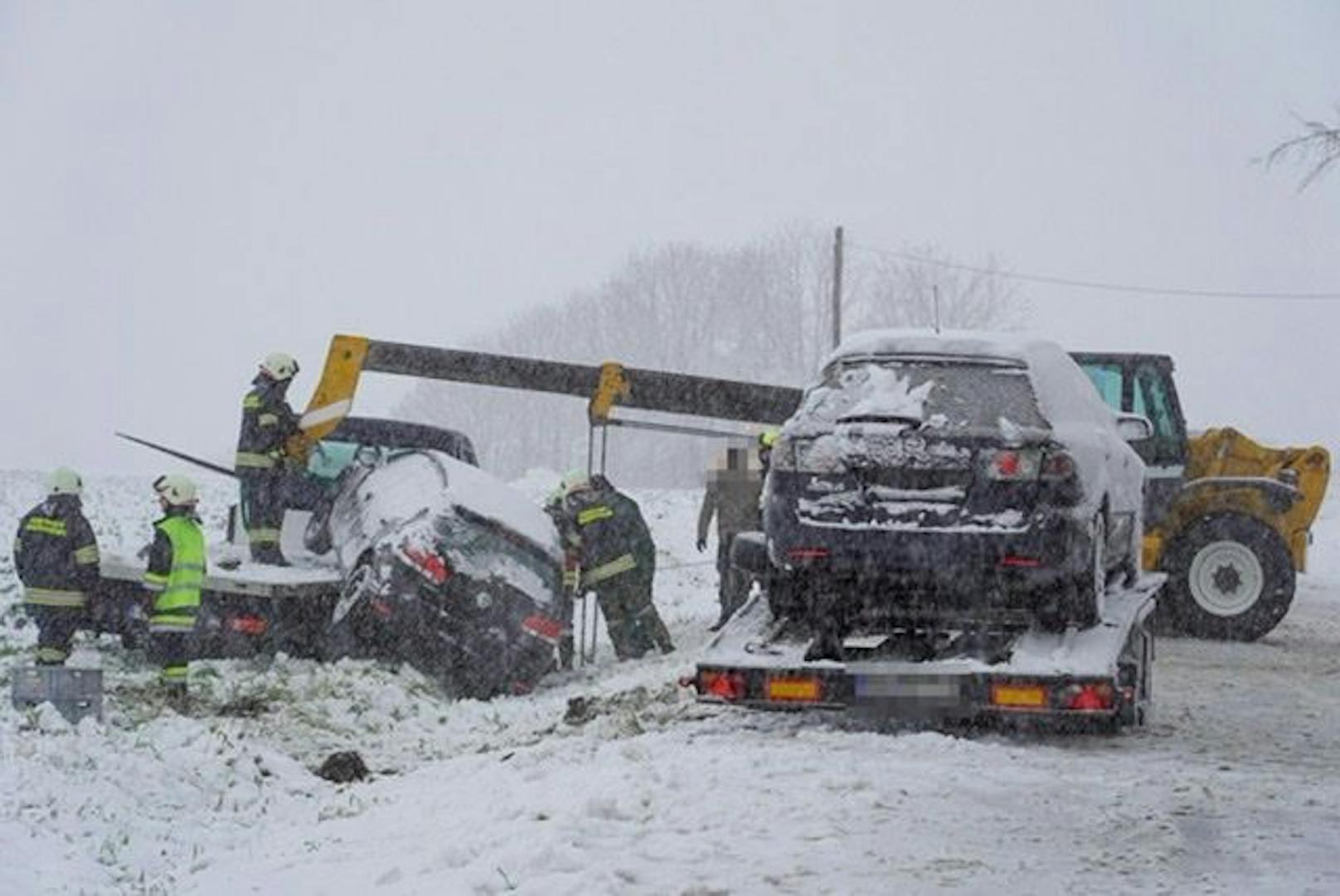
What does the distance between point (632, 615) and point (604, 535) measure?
2.54ft

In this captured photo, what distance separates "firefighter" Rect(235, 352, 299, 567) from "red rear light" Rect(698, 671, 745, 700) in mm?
6331

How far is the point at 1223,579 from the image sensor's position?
14.7m

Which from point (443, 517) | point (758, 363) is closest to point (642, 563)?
point (443, 517)

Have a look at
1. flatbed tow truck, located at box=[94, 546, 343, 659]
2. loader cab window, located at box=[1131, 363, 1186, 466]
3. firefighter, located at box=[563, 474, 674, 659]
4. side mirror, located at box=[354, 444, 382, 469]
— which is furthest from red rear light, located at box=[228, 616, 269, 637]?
loader cab window, located at box=[1131, 363, 1186, 466]

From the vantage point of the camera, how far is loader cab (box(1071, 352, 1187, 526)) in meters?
14.8

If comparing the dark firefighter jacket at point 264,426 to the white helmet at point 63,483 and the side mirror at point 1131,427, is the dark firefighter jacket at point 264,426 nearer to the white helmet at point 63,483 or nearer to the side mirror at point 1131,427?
the white helmet at point 63,483

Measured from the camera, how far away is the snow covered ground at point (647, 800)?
5.92 metres

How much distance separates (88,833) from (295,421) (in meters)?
7.33

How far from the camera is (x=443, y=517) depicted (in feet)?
41.4

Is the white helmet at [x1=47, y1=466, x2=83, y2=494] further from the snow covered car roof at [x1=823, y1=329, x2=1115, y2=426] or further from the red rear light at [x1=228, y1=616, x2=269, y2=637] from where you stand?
the snow covered car roof at [x1=823, y1=329, x2=1115, y2=426]

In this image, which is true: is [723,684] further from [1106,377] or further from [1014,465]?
[1106,377]

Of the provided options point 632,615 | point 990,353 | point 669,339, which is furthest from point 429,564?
point 669,339

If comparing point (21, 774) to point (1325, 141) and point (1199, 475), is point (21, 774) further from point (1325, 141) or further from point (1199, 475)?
point (1325, 141)

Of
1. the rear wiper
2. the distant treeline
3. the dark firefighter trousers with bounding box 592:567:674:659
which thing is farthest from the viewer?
the distant treeline
